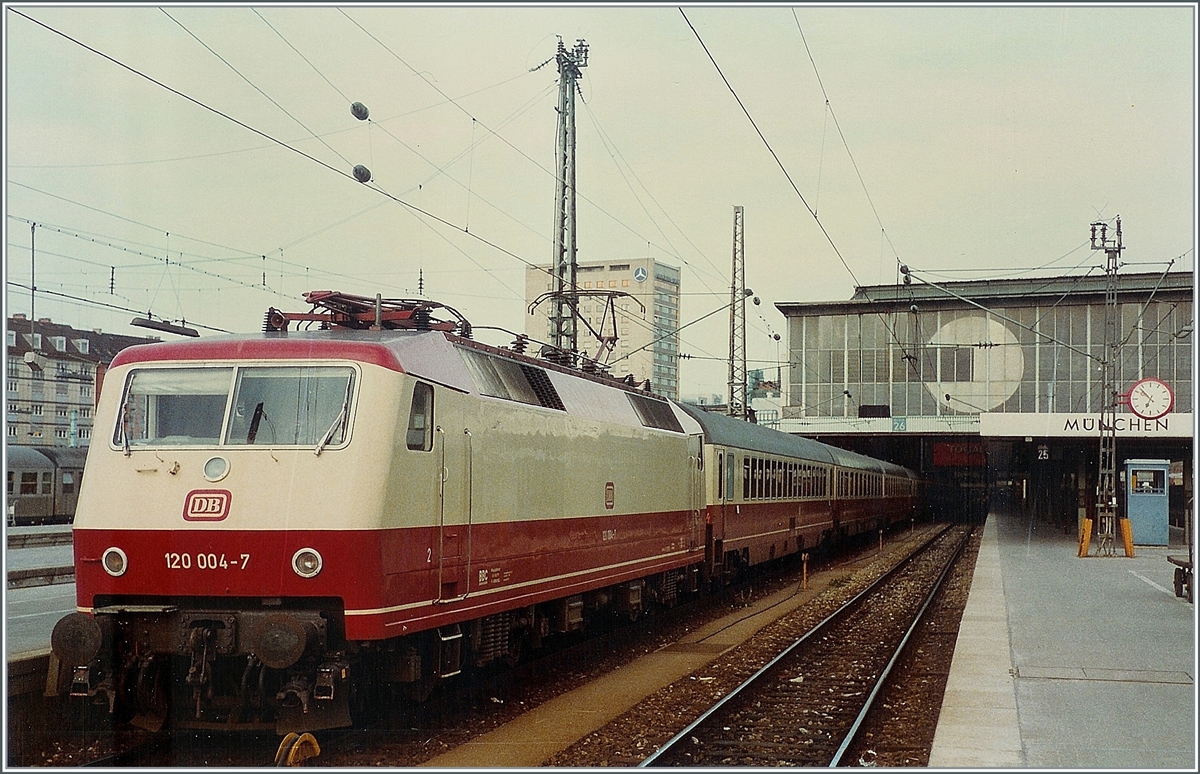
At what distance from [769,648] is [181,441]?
390 inches

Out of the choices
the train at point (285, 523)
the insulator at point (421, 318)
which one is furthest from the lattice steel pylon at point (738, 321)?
the train at point (285, 523)

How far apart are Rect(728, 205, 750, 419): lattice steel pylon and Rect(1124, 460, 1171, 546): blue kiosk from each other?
38.7 ft

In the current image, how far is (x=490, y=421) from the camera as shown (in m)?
11.6

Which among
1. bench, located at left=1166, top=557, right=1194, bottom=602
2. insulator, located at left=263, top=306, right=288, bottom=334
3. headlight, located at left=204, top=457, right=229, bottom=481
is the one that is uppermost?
insulator, located at left=263, top=306, right=288, bottom=334

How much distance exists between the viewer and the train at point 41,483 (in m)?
35.9

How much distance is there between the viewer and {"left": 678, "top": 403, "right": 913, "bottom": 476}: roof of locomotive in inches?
872

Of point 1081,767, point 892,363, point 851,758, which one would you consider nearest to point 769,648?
point 851,758

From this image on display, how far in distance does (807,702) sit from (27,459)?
3080cm

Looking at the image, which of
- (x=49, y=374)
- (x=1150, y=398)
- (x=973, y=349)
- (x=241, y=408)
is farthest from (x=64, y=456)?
(x=973, y=349)

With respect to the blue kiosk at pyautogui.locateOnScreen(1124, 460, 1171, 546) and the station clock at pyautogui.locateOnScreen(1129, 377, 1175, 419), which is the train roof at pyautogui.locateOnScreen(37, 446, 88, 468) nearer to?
the station clock at pyautogui.locateOnScreen(1129, 377, 1175, 419)

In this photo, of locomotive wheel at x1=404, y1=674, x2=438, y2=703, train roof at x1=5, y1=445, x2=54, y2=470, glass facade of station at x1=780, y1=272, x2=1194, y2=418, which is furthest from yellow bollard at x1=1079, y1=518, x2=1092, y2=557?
train roof at x1=5, y1=445, x2=54, y2=470

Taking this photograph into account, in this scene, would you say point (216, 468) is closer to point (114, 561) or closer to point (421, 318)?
point (114, 561)

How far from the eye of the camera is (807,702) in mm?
12820

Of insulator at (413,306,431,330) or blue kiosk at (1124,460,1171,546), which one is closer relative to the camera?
insulator at (413,306,431,330)
